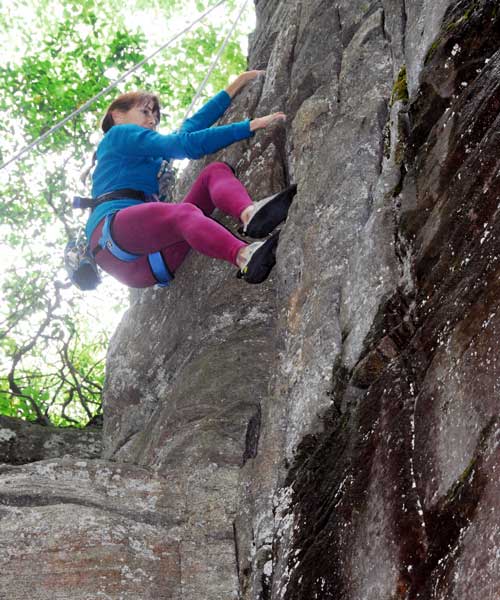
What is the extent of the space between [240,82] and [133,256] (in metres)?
2.30

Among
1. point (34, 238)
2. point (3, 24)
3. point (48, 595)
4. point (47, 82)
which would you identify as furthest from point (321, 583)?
point (3, 24)

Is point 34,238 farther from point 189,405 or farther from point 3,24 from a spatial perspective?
point 189,405

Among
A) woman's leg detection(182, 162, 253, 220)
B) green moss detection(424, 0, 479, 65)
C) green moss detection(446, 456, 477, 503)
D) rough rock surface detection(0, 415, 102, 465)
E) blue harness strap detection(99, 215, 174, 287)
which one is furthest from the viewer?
rough rock surface detection(0, 415, 102, 465)

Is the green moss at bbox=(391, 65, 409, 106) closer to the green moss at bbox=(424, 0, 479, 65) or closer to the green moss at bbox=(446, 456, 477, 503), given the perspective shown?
the green moss at bbox=(424, 0, 479, 65)

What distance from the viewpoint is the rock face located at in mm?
3266

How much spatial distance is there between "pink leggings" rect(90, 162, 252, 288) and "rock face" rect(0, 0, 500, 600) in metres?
0.35

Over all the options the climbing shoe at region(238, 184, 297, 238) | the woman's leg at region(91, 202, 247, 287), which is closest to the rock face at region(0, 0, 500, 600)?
the climbing shoe at region(238, 184, 297, 238)

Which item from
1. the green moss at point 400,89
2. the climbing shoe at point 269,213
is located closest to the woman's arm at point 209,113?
the climbing shoe at point 269,213

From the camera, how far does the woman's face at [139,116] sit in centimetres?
694

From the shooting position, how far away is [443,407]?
10.9ft

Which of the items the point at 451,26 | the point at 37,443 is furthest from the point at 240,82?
the point at 37,443

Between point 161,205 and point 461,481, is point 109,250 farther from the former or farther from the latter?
point 461,481

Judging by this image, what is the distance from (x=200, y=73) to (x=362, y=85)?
10644mm

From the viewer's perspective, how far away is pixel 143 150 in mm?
6449
